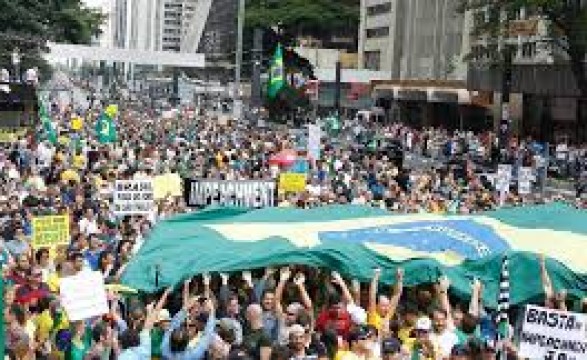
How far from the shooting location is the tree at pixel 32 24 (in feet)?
182

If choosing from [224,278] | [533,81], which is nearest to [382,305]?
[224,278]

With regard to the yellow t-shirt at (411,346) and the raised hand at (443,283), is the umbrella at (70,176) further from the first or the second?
the yellow t-shirt at (411,346)

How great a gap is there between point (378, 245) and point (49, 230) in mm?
3713

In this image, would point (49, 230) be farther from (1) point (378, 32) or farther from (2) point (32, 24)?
(1) point (378, 32)

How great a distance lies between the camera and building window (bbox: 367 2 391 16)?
3610 inches

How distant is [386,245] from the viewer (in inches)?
558

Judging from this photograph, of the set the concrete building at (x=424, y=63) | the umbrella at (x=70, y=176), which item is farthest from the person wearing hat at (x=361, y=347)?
the concrete building at (x=424, y=63)

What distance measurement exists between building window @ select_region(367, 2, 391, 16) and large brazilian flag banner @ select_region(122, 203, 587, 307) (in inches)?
2994

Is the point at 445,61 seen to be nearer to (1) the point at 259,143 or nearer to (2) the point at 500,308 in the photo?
(1) the point at 259,143

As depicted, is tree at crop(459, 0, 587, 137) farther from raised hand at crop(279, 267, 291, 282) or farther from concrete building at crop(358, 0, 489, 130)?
raised hand at crop(279, 267, 291, 282)

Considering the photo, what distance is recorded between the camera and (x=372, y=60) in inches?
3792

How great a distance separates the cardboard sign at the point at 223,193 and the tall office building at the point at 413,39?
47874 mm

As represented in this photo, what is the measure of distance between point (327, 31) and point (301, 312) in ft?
333

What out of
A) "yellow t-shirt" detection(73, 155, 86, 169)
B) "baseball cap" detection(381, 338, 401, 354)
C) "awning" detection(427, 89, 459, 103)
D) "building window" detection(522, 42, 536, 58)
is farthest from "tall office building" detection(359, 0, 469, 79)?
"baseball cap" detection(381, 338, 401, 354)
